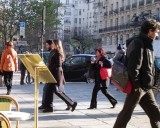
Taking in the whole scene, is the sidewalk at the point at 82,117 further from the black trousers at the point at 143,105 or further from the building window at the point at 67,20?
the building window at the point at 67,20

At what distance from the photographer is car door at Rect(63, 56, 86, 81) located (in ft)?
73.7

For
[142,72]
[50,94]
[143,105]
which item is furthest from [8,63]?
[142,72]

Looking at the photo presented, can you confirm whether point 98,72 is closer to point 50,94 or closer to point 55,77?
point 55,77

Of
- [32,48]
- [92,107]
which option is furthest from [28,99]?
[32,48]

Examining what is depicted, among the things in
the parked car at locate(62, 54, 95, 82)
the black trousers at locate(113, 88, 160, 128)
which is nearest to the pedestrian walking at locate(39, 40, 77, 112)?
the black trousers at locate(113, 88, 160, 128)

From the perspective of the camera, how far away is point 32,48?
6806cm

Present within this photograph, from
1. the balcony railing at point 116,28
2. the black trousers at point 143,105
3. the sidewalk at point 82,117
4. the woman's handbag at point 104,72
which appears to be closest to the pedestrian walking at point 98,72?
the woman's handbag at point 104,72

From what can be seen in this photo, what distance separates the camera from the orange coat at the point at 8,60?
14.3m

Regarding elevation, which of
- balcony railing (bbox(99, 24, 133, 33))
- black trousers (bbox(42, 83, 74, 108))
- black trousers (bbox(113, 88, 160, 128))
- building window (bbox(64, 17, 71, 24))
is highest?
building window (bbox(64, 17, 71, 24))

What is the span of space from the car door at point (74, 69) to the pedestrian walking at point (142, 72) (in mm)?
15680

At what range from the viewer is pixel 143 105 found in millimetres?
6828

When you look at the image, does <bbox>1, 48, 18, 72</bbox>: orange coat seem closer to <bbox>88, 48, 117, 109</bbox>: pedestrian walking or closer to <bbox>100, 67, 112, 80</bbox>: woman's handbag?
<bbox>88, 48, 117, 109</bbox>: pedestrian walking

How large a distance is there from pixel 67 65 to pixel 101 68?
11.3 metres

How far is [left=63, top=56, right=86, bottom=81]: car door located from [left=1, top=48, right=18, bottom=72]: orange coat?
7964mm
